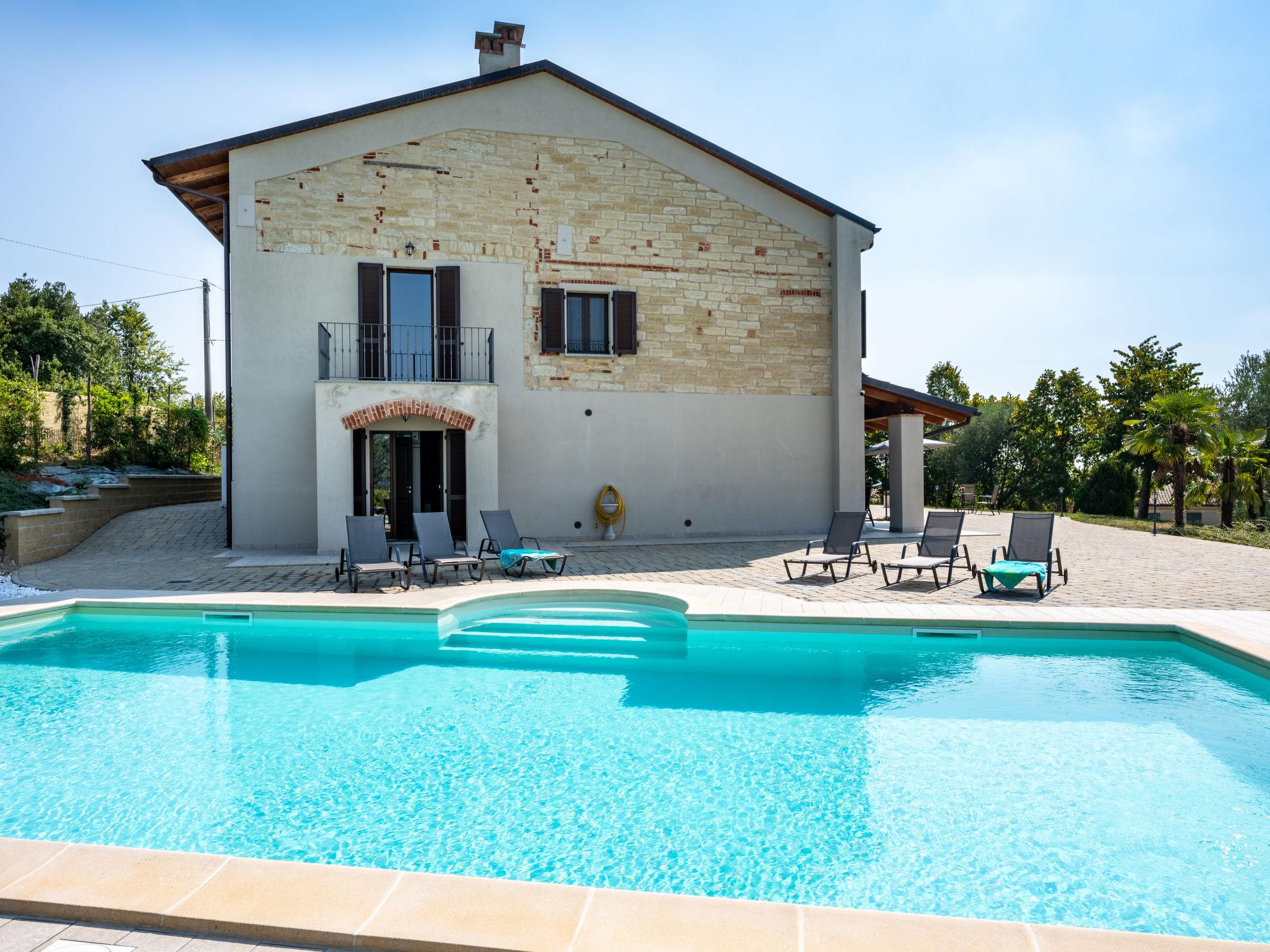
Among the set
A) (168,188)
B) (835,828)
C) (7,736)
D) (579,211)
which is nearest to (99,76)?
(168,188)

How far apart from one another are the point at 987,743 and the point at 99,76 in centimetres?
1523

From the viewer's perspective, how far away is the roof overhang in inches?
617

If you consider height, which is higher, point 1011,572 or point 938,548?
point 938,548

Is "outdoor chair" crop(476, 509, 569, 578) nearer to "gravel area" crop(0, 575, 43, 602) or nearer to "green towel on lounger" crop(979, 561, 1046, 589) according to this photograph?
"gravel area" crop(0, 575, 43, 602)

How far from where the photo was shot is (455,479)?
44.2ft

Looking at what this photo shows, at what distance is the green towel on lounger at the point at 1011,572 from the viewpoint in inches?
342

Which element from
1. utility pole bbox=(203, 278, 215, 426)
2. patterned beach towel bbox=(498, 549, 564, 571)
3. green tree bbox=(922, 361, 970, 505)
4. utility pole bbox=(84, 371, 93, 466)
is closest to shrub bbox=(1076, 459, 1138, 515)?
green tree bbox=(922, 361, 970, 505)

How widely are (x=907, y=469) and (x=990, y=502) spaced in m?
16.5

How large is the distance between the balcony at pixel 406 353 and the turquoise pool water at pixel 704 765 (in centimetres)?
708

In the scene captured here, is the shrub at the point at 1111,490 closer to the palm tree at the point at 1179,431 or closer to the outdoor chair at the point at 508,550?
the palm tree at the point at 1179,431

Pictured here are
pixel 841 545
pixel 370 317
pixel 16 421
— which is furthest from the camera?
pixel 370 317

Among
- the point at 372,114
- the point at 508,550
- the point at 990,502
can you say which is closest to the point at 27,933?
the point at 508,550

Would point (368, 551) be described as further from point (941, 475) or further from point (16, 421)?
point (941, 475)

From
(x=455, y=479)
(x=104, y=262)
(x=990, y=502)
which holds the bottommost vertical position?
(x=990, y=502)
